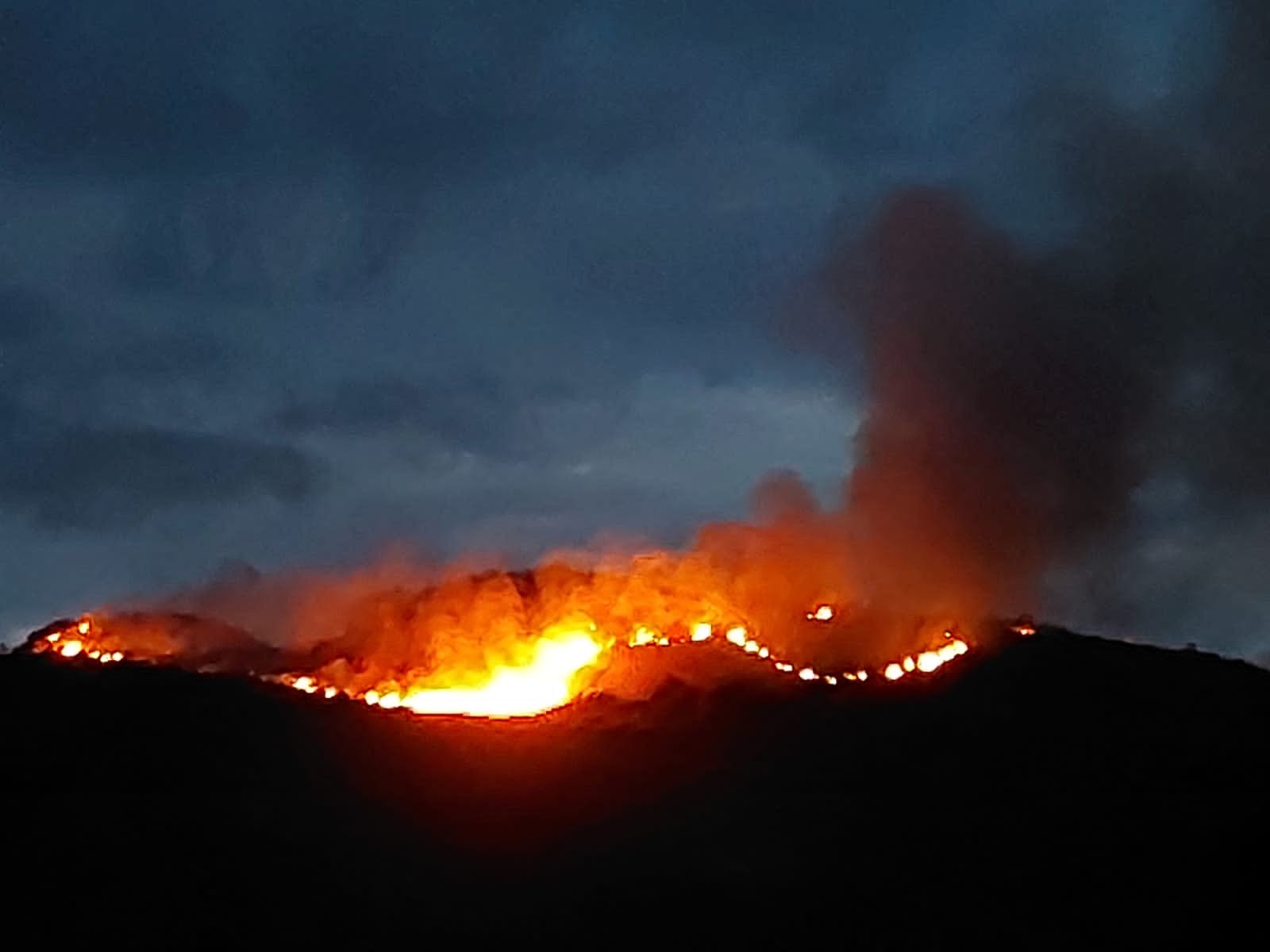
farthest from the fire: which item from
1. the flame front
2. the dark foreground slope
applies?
the dark foreground slope

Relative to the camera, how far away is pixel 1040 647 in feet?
178

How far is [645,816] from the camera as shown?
41.9 metres

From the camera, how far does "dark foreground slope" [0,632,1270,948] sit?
36719 mm

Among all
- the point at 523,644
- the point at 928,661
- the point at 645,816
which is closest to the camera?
the point at 645,816

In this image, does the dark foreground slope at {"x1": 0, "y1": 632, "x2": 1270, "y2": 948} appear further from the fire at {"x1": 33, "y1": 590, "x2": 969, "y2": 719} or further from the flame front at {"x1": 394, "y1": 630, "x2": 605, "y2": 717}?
the flame front at {"x1": 394, "y1": 630, "x2": 605, "y2": 717}

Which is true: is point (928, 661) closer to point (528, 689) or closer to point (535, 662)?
point (535, 662)

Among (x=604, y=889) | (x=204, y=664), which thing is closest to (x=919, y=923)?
(x=604, y=889)

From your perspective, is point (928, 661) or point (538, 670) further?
point (928, 661)

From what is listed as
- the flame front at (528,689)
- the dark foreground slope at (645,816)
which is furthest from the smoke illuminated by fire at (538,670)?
the dark foreground slope at (645,816)

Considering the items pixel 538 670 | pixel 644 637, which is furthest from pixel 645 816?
pixel 644 637

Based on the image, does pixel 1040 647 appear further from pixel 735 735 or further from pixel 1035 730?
pixel 735 735

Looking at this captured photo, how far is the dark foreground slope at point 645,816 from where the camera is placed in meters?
36.7

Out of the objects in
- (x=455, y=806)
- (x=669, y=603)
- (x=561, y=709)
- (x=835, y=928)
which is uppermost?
(x=669, y=603)

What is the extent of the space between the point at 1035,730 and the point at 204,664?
1029 inches
